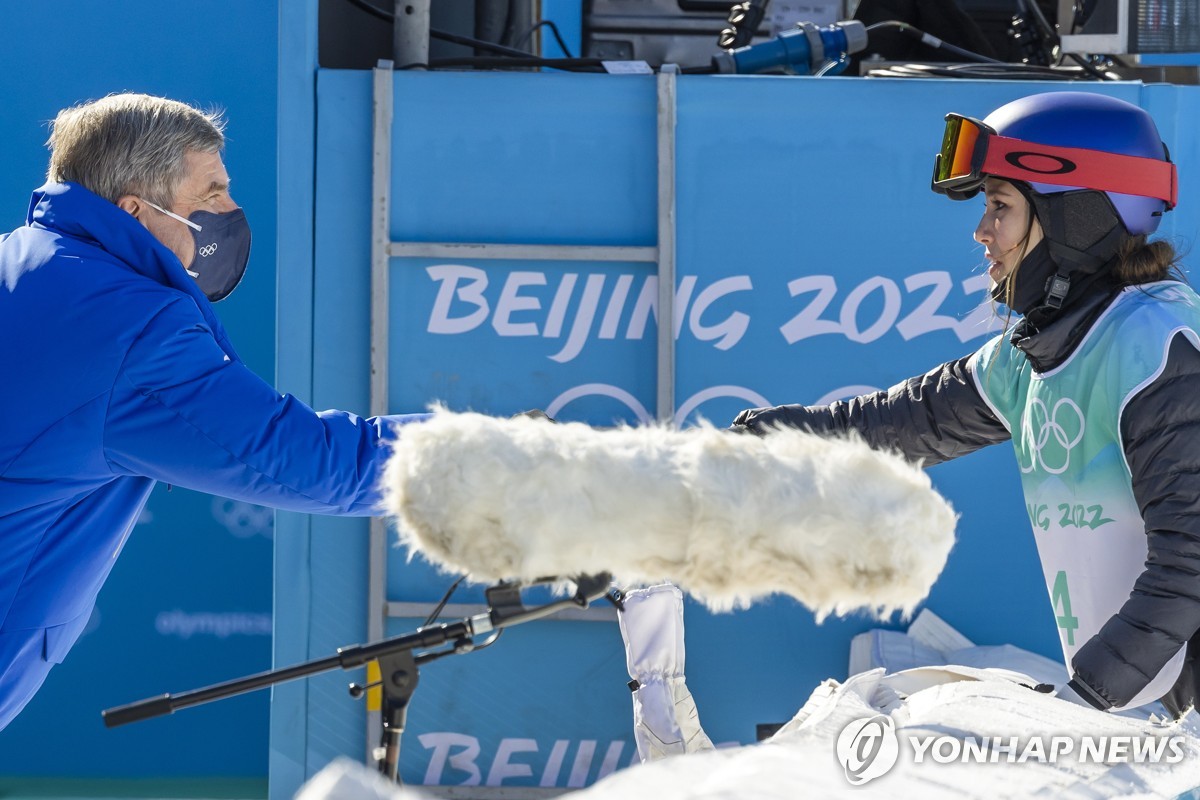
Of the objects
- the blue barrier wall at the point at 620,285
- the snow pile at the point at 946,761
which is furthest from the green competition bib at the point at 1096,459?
the blue barrier wall at the point at 620,285

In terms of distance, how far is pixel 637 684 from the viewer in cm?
292

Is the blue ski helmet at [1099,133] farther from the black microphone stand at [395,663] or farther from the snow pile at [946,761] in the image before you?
the black microphone stand at [395,663]

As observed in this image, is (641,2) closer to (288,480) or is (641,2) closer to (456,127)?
(456,127)

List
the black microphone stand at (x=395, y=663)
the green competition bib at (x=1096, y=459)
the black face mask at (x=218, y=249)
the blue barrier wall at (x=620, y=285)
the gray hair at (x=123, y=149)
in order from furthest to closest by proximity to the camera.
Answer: the blue barrier wall at (x=620, y=285), the black face mask at (x=218, y=249), the gray hair at (x=123, y=149), the green competition bib at (x=1096, y=459), the black microphone stand at (x=395, y=663)

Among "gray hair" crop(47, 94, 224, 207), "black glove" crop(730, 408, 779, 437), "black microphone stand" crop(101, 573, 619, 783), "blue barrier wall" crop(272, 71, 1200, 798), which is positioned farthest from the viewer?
"blue barrier wall" crop(272, 71, 1200, 798)

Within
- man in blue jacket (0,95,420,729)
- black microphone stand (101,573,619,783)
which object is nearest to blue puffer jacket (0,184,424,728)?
man in blue jacket (0,95,420,729)

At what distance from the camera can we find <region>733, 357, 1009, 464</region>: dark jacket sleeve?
3.00 m

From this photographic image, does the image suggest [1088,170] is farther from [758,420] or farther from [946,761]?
[946,761]

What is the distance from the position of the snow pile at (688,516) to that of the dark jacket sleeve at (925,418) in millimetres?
1239

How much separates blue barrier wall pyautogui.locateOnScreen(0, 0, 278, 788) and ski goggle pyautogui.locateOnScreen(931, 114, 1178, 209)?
332 centimetres

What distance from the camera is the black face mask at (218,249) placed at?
294cm

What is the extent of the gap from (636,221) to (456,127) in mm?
669

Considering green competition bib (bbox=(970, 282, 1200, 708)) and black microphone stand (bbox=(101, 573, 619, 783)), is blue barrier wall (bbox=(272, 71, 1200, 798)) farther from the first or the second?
black microphone stand (bbox=(101, 573, 619, 783))

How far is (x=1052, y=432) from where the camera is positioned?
2.75 m
